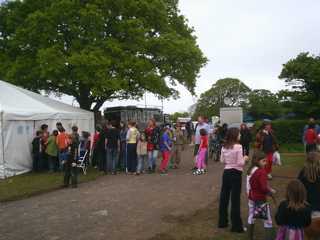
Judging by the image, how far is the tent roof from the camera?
16281 mm

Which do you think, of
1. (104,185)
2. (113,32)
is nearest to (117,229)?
(104,185)

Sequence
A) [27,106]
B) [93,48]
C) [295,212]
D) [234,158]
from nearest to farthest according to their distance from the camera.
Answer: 1. [295,212]
2. [234,158]
3. [27,106]
4. [93,48]

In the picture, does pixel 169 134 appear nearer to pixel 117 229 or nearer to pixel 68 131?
pixel 68 131

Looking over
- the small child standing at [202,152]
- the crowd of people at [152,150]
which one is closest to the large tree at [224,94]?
the crowd of people at [152,150]

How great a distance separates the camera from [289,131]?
29.8 metres

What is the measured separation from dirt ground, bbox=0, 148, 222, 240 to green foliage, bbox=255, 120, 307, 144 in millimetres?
17294

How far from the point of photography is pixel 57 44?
27.5 metres

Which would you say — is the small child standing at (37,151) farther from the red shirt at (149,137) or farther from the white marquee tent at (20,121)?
the red shirt at (149,137)

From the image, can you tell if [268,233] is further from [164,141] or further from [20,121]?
[20,121]

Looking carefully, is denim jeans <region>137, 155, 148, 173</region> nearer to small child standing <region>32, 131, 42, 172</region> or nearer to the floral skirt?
small child standing <region>32, 131, 42, 172</region>

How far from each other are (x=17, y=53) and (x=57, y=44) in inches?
175

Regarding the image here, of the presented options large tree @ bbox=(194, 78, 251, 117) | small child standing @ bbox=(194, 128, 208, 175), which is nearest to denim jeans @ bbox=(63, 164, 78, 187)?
small child standing @ bbox=(194, 128, 208, 175)

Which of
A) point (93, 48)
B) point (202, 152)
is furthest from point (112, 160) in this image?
point (93, 48)

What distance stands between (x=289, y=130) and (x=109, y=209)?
22618 millimetres
